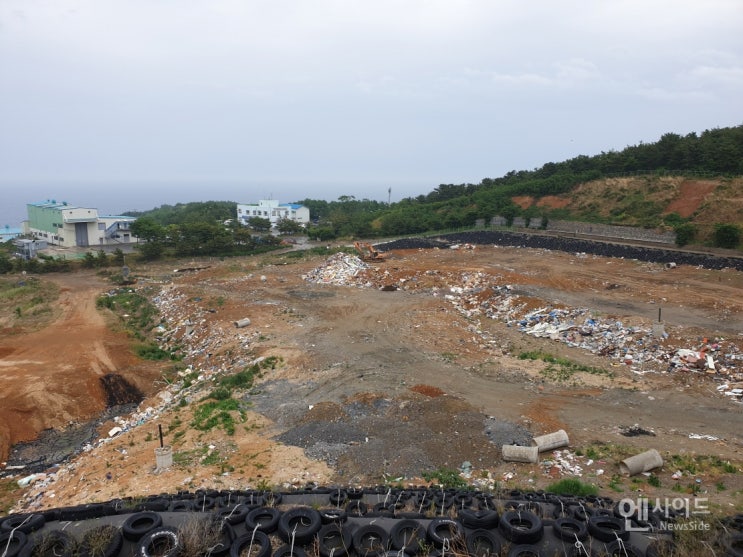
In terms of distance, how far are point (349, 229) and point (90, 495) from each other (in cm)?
3310

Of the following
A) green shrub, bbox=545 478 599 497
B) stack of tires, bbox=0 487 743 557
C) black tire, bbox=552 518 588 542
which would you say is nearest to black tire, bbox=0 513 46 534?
stack of tires, bbox=0 487 743 557

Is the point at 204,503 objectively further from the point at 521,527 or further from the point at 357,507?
the point at 521,527

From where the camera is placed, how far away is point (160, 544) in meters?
4.84

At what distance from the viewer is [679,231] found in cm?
2522

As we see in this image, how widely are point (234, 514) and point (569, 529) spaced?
3.85m

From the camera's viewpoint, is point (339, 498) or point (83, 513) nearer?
point (83, 513)

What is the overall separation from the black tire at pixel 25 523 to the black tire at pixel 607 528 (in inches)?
245

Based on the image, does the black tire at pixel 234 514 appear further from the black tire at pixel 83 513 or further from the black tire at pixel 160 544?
the black tire at pixel 83 513

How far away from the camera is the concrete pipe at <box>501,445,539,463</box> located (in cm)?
804

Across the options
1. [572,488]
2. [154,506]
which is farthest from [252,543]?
[572,488]

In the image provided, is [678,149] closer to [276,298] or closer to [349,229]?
[349,229]

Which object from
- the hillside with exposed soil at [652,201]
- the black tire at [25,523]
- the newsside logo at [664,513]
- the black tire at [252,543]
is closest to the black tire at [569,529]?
the newsside logo at [664,513]

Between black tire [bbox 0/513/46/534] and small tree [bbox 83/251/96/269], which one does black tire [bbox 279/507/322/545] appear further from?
small tree [bbox 83/251/96/269]

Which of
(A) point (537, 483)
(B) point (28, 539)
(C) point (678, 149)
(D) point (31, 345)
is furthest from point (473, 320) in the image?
(C) point (678, 149)
